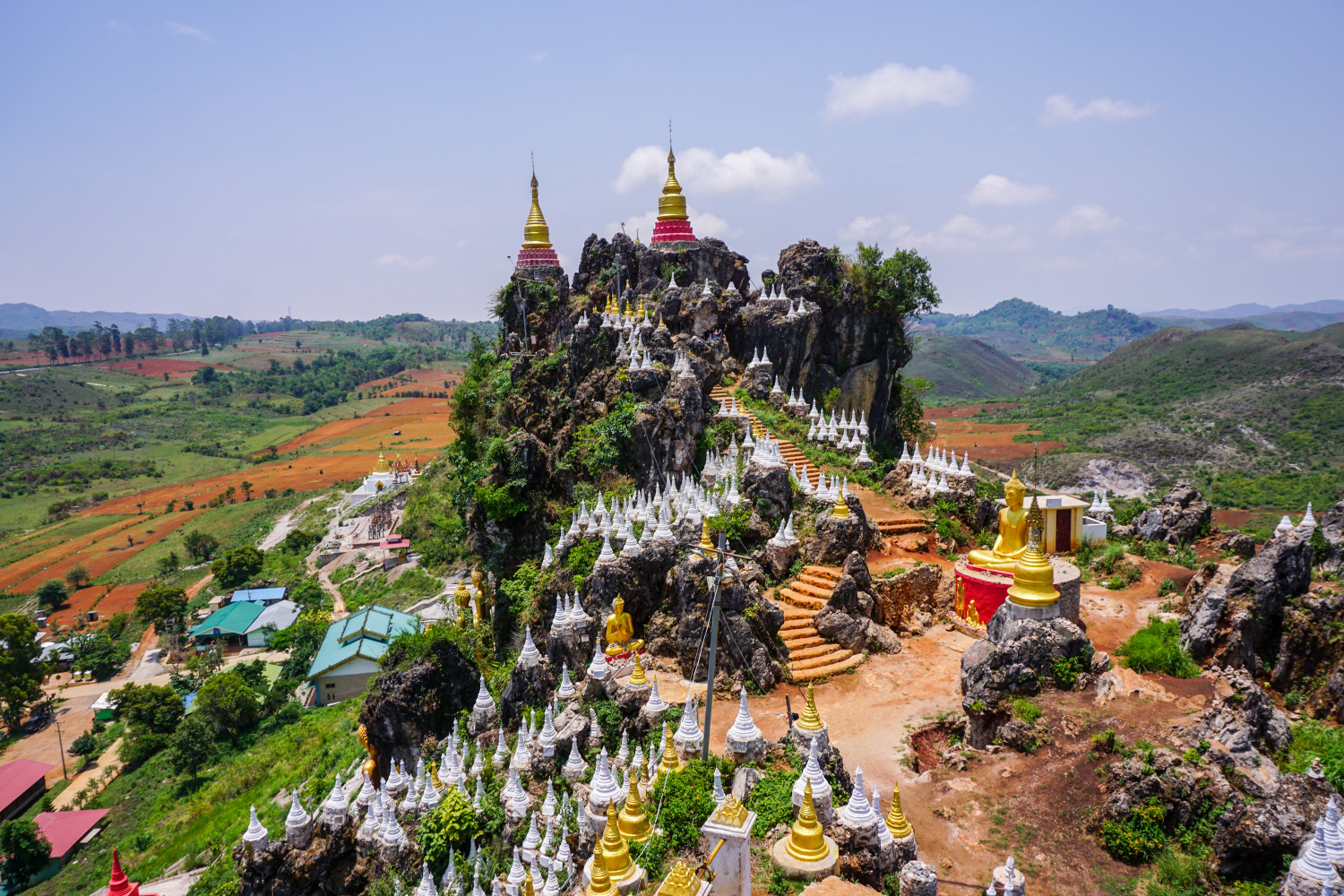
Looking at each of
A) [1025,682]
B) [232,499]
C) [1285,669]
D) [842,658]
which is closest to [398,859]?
[842,658]

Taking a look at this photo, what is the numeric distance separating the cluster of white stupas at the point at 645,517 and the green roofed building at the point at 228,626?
1819 inches

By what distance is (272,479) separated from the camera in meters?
117

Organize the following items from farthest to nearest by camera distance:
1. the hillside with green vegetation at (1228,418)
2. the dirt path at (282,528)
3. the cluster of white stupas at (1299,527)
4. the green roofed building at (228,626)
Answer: the dirt path at (282,528) < the hillside with green vegetation at (1228,418) < the green roofed building at (228,626) < the cluster of white stupas at (1299,527)

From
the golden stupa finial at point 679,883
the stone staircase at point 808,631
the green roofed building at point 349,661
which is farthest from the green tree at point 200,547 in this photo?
the golden stupa finial at point 679,883

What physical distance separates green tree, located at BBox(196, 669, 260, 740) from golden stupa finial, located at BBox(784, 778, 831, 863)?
154 ft

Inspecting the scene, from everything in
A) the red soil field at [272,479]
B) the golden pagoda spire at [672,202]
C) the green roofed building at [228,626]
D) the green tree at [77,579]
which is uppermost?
the golden pagoda spire at [672,202]

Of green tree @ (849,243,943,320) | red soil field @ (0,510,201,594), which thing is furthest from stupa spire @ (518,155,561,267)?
red soil field @ (0,510,201,594)

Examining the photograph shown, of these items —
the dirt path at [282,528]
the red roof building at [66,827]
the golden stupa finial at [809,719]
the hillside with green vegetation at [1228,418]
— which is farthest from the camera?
the dirt path at [282,528]

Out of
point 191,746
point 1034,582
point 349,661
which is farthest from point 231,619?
point 1034,582

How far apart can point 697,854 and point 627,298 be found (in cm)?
3787

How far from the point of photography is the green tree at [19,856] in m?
37.7

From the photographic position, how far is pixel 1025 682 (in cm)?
1739

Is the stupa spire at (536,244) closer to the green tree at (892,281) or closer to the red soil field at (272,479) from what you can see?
the green tree at (892,281)

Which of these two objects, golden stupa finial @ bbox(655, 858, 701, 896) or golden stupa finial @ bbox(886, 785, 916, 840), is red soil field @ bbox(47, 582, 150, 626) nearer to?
golden stupa finial @ bbox(655, 858, 701, 896)
